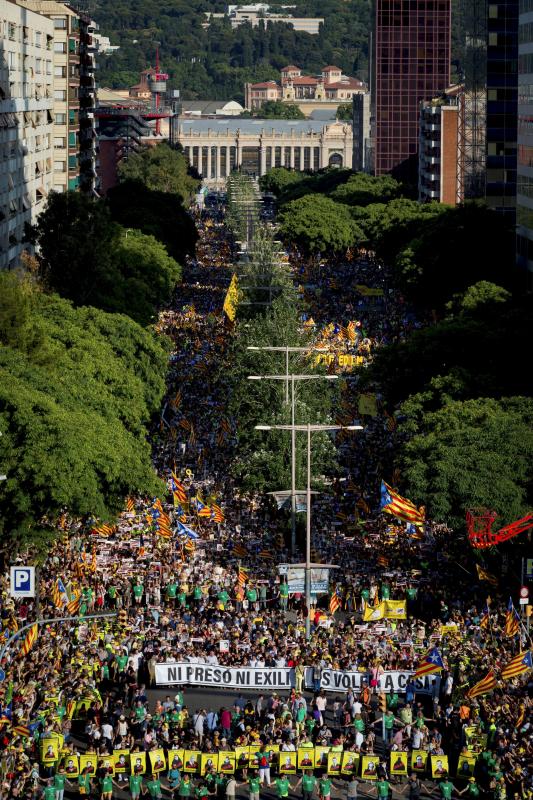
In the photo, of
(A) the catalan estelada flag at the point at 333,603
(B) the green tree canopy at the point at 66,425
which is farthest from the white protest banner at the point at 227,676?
(B) the green tree canopy at the point at 66,425

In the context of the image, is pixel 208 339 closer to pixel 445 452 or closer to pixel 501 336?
pixel 501 336

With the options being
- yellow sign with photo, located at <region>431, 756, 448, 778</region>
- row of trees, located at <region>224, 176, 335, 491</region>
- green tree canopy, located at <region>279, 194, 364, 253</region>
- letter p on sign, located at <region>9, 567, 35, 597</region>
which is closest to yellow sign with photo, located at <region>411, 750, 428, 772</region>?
yellow sign with photo, located at <region>431, 756, 448, 778</region>

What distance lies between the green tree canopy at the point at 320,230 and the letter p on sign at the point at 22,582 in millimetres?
127879

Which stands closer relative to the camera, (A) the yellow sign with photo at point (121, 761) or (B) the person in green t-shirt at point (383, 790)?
(B) the person in green t-shirt at point (383, 790)

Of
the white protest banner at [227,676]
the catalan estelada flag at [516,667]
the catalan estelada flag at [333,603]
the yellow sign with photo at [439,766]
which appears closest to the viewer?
the yellow sign with photo at [439,766]

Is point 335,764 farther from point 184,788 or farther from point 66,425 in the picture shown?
point 66,425

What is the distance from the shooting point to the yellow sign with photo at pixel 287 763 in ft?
144

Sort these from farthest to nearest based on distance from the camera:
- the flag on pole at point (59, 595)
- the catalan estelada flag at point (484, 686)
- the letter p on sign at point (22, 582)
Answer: the flag on pole at point (59, 595)
the catalan estelada flag at point (484, 686)
the letter p on sign at point (22, 582)

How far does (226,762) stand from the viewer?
144ft

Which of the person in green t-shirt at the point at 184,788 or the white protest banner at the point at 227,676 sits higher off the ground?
the person in green t-shirt at the point at 184,788

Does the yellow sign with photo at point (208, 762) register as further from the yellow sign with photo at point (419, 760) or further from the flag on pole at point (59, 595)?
the flag on pole at point (59, 595)

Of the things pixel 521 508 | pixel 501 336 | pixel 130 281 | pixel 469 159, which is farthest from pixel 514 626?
pixel 469 159

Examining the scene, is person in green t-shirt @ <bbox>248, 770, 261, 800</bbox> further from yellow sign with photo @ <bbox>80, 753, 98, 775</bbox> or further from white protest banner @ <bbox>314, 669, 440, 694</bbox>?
white protest banner @ <bbox>314, 669, 440, 694</bbox>

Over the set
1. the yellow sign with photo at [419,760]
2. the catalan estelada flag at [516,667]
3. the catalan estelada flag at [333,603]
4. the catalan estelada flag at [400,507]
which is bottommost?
the catalan estelada flag at [333,603]
